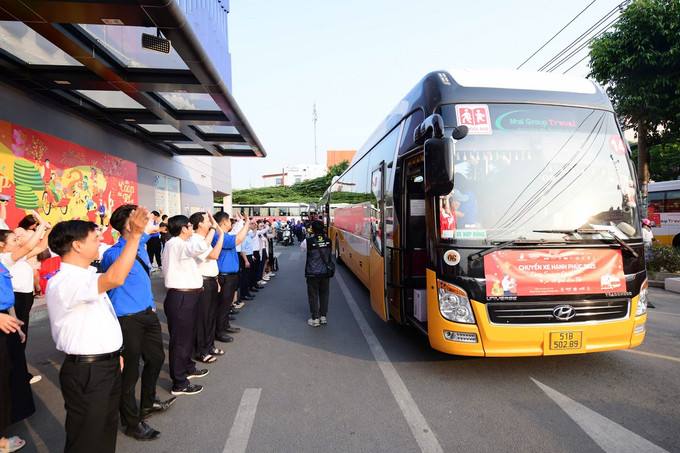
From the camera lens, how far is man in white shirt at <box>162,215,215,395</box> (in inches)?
149

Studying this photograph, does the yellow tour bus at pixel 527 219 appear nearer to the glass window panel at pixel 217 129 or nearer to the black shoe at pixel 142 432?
the black shoe at pixel 142 432

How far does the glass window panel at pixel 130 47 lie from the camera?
241 inches

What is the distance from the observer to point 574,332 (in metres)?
3.73

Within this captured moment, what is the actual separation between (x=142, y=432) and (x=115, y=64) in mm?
6967

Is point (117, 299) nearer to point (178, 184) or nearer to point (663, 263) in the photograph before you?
point (663, 263)

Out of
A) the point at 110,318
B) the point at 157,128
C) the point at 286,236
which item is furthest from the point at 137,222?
the point at 286,236

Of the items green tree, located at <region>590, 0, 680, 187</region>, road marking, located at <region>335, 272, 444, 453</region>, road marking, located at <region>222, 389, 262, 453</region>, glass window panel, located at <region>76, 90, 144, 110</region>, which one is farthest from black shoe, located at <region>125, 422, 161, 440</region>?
green tree, located at <region>590, 0, 680, 187</region>

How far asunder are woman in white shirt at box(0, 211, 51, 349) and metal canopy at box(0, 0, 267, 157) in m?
3.22

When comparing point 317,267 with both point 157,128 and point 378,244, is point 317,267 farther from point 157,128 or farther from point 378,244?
point 157,128

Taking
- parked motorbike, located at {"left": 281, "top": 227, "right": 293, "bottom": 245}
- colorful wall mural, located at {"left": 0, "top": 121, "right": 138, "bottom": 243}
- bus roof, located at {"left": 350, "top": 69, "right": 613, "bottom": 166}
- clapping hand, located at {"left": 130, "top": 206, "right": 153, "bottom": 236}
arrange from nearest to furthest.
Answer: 1. clapping hand, located at {"left": 130, "top": 206, "right": 153, "bottom": 236}
2. bus roof, located at {"left": 350, "top": 69, "right": 613, "bottom": 166}
3. colorful wall mural, located at {"left": 0, "top": 121, "right": 138, "bottom": 243}
4. parked motorbike, located at {"left": 281, "top": 227, "right": 293, "bottom": 245}

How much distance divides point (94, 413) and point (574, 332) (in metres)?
4.12

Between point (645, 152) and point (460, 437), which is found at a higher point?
point (645, 152)

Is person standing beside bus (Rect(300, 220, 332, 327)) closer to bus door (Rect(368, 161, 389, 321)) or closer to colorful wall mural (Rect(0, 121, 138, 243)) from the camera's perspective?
bus door (Rect(368, 161, 389, 321))

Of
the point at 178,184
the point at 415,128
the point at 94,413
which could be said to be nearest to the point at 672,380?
the point at 415,128
